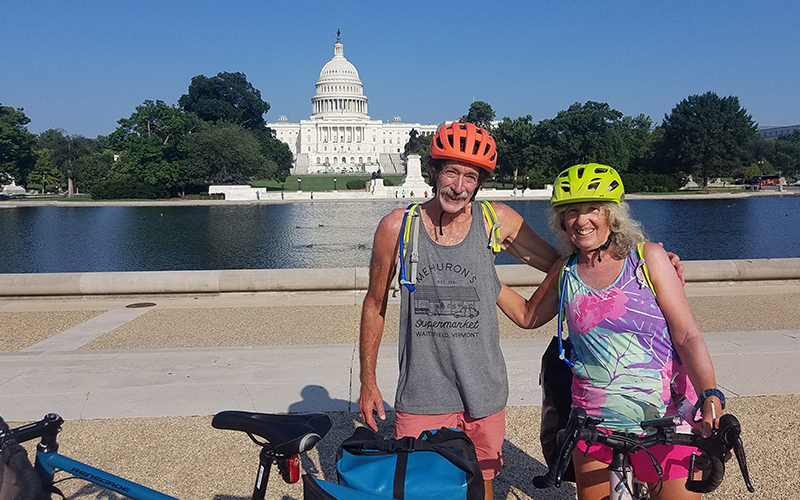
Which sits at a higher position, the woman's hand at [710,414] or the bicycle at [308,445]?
the woman's hand at [710,414]

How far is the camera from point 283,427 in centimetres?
215

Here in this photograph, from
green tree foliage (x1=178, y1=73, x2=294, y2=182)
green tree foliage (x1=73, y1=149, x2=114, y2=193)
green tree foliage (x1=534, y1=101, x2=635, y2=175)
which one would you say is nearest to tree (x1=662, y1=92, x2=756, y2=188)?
green tree foliage (x1=534, y1=101, x2=635, y2=175)

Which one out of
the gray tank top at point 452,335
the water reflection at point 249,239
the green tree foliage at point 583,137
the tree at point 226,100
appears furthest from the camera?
the tree at point 226,100

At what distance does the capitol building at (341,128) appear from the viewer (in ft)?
463

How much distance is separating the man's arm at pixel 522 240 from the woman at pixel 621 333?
267 mm

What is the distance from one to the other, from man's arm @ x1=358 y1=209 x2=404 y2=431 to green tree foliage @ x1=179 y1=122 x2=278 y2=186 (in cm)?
6362

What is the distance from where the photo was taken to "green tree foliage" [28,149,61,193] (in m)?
72.6

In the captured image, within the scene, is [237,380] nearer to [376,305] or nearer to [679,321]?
[376,305]

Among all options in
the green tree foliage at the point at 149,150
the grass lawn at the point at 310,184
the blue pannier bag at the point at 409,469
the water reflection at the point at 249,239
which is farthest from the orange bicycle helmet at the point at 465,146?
the grass lawn at the point at 310,184

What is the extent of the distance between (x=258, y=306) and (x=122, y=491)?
7.59 m

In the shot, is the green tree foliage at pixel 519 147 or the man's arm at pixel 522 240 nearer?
the man's arm at pixel 522 240

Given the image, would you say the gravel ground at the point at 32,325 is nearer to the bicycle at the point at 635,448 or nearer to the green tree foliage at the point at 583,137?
the bicycle at the point at 635,448

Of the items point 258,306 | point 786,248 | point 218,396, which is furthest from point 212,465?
point 786,248

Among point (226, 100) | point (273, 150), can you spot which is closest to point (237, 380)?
point (273, 150)
